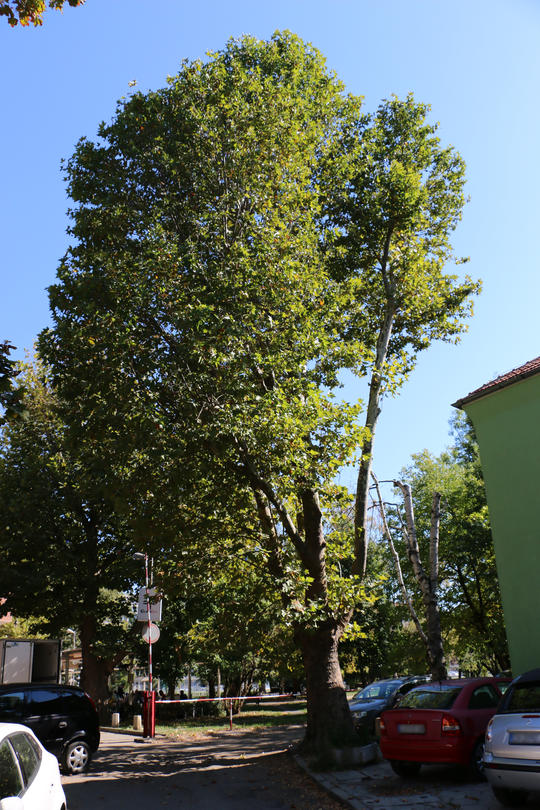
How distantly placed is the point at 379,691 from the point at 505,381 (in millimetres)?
8747

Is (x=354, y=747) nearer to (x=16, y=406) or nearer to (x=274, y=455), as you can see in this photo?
(x=274, y=455)

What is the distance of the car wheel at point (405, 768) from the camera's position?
965 centimetres

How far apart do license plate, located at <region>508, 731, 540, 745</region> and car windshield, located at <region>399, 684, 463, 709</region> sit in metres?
2.12

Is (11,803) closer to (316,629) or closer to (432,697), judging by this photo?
(432,697)

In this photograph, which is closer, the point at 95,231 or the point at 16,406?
the point at 16,406

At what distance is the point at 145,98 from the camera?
14.9 m

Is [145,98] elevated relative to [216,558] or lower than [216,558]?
elevated

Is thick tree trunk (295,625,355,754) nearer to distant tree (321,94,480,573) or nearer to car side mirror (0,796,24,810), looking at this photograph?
distant tree (321,94,480,573)

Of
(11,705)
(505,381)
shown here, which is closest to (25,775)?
(11,705)

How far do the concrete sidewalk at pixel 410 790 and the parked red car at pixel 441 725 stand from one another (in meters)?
0.33

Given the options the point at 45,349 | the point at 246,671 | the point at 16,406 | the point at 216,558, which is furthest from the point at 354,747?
the point at 246,671

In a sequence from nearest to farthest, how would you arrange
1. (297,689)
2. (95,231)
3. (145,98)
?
(95,231), (145,98), (297,689)

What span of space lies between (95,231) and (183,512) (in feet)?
21.7

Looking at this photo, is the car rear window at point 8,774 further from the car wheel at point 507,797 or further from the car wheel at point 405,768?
the car wheel at point 405,768
